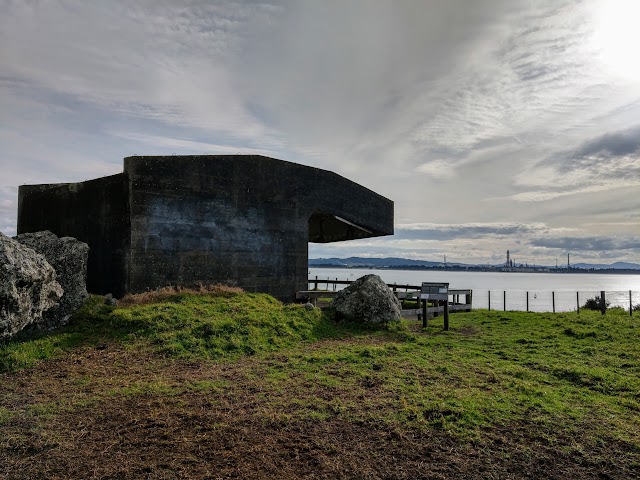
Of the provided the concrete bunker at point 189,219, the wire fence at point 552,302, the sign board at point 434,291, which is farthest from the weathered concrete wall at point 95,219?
the wire fence at point 552,302

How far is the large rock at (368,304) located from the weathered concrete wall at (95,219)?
7.59 meters

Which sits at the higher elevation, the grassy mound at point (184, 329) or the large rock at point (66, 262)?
the large rock at point (66, 262)

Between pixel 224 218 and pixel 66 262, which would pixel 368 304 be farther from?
pixel 66 262

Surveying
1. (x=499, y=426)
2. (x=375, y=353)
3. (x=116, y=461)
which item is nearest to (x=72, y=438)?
(x=116, y=461)

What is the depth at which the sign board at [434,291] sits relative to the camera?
52.9ft

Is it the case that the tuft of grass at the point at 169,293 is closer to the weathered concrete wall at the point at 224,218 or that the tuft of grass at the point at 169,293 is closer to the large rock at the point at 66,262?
the weathered concrete wall at the point at 224,218

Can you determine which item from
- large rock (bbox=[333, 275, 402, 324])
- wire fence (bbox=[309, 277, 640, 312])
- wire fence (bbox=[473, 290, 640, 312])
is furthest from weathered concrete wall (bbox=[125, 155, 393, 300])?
wire fence (bbox=[473, 290, 640, 312])

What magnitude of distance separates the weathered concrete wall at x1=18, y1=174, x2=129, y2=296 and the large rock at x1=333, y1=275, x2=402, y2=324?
7.59 m

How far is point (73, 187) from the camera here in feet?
53.5

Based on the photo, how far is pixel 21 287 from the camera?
973cm

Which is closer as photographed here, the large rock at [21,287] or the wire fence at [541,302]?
the large rock at [21,287]

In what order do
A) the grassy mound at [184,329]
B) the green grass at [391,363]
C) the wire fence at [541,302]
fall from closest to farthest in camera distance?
the green grass at [391,363], the grassy mound at [184,329], the wire fence at [541,302]

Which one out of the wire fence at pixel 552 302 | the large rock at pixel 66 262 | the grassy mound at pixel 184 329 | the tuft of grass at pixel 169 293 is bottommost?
the wire fence at pixel 552 302

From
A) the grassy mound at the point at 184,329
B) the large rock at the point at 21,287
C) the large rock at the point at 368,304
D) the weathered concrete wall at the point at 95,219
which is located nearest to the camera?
the large rock at the point at 21,287
